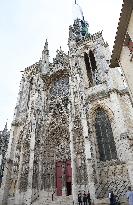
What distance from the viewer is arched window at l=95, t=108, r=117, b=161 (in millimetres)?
13391

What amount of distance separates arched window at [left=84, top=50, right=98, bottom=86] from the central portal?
6.36 meters

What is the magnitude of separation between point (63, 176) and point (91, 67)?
8.89m

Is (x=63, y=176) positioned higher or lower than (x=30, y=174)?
lower

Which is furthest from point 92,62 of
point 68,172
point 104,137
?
point 68,172

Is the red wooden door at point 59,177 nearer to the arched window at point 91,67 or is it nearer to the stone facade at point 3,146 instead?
the stone facade at point 3,146

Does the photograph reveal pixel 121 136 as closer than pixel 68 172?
Yes

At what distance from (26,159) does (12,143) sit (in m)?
2.33

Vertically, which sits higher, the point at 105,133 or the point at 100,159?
the point at 105,133

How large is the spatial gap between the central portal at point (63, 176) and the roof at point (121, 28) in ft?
31.0

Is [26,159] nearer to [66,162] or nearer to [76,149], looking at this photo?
[66,162]

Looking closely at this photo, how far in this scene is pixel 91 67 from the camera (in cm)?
1841

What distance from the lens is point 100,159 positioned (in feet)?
44.0

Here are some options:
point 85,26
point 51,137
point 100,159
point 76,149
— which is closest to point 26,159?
point 51,137

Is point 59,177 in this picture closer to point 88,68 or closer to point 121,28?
point 88,68
